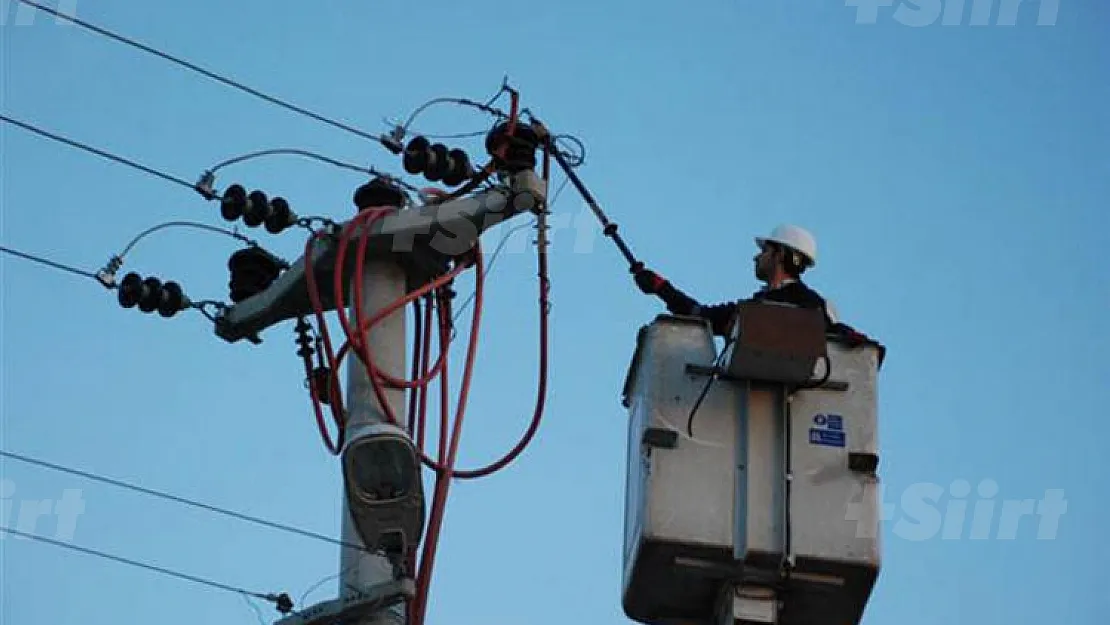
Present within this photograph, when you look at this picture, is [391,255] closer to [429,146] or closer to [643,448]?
[429,146]

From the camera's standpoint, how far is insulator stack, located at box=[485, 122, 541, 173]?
1009 cm

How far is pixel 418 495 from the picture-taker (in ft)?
30.5

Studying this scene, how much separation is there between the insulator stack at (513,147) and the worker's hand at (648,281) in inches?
26.9

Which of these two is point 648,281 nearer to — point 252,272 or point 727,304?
point 727,304

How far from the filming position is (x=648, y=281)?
10.1m

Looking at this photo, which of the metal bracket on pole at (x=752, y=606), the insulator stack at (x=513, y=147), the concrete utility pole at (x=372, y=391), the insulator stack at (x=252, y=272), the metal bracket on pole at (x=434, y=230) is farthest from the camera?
the insulator stack at (x=252, y=272)

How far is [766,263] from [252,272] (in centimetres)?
245

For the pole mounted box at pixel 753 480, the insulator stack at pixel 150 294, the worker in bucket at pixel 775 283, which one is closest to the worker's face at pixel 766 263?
the worker in bucket at pixel 775 283

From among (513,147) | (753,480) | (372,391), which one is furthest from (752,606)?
(513,147)

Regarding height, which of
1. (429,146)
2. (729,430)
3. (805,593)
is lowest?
(805,593)

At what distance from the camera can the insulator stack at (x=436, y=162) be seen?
33.1 feet

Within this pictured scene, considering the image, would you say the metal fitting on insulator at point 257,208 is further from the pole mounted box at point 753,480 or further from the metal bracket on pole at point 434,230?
the pole mounted box at point 753,480

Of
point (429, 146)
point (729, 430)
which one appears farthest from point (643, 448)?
point (429, 146)

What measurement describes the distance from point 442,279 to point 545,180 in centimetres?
65
